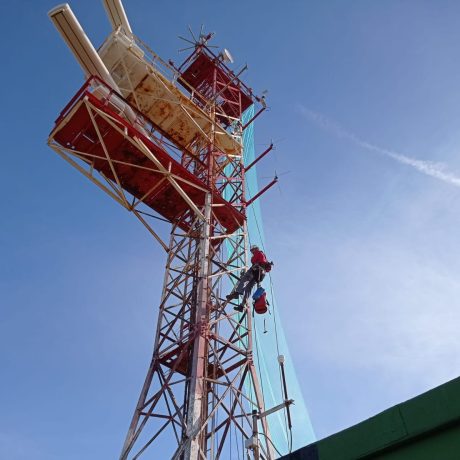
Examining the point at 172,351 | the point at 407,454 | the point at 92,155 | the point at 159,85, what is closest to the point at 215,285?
the point at 172,351

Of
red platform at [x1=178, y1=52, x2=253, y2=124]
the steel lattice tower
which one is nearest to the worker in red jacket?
the steel lattice tower

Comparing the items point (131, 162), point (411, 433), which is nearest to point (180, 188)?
point (131, 162)

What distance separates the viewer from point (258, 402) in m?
13.8

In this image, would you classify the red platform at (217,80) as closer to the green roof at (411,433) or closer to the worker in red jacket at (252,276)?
the worker in red jacket at (252,276)

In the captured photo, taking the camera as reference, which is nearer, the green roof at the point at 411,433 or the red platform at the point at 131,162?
the green roof at the point at 411,433

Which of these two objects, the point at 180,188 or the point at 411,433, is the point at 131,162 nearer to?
the point at 180,188

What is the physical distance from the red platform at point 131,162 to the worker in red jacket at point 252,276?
4.33 metres

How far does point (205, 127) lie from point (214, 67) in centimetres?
628

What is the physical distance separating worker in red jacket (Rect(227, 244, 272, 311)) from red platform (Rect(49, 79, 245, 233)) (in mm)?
4326

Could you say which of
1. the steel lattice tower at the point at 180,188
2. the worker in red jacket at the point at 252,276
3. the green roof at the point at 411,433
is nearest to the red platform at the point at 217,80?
the steel lattice tower at the point at 180,188

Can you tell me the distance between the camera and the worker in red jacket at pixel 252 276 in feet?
49.7

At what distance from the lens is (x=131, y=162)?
18.1 meters

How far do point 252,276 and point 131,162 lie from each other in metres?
6.55

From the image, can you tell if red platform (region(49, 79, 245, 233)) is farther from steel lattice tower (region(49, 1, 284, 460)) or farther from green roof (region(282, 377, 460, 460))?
green roof (region(282, 377, 460, 460))
